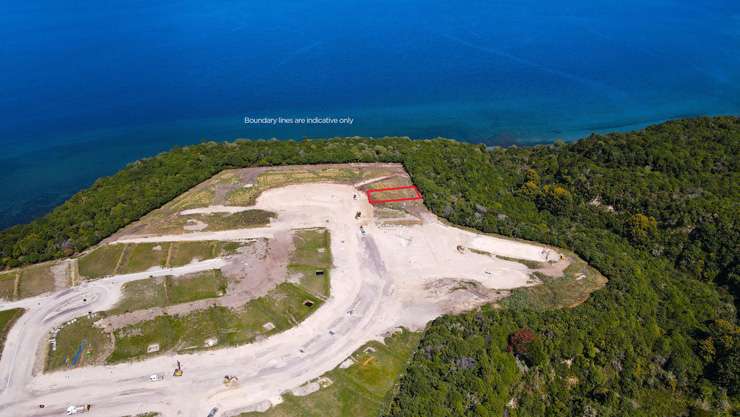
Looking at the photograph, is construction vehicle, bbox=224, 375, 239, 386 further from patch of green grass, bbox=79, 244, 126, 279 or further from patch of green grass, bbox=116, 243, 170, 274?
patch of green grass, bbox=79, 244, 126, 279

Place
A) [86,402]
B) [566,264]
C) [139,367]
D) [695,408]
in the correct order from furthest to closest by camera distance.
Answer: [566,264] → [695,408] → [139,367] → [86,402]

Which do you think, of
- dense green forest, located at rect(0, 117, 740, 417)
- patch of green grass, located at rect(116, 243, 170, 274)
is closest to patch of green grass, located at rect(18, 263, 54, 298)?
dense green forest, located at rect(0, 117, 740, 417)

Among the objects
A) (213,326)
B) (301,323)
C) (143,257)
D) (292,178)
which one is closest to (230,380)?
(213,326)

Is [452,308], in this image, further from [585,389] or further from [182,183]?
[182,183]

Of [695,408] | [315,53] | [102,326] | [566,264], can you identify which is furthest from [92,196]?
[315,53]

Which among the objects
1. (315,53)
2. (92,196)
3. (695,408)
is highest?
(315,53)

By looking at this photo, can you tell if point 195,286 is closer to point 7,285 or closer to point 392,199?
point 7,285

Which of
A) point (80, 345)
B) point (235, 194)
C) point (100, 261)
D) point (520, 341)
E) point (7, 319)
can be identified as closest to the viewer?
point (80, 345)

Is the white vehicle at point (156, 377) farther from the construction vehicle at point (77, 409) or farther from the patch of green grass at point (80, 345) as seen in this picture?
the patch of green grass at point (80, 345)
